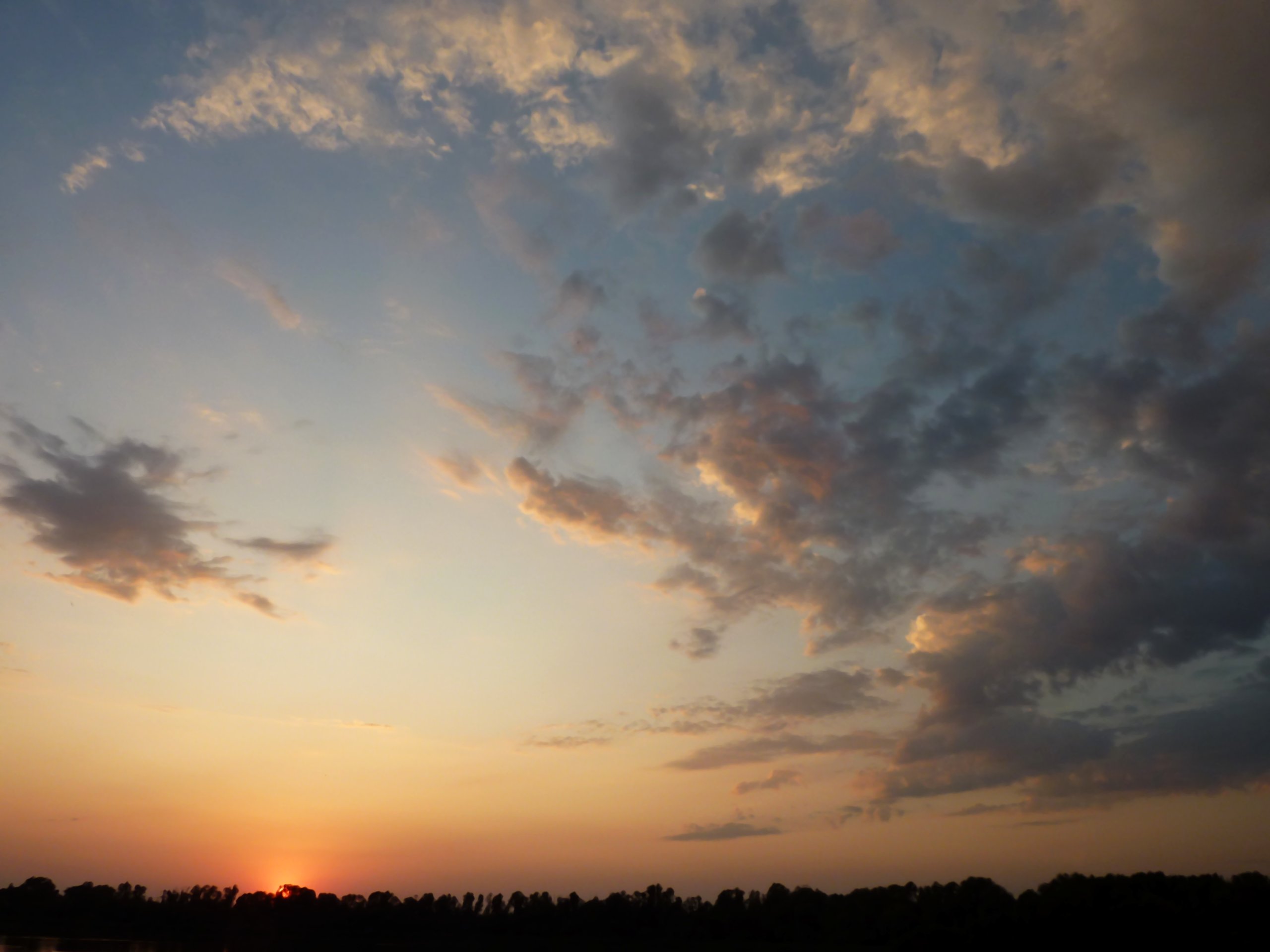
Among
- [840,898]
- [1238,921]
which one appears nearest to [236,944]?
[840,898]

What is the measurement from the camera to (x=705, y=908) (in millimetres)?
179375

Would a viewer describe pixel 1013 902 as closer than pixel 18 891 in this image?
Yes

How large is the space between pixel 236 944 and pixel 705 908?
343ft

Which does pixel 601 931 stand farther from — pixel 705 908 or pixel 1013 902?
pixel 1013 902

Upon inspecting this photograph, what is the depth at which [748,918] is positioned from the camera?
6870 inches

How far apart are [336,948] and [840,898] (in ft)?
357

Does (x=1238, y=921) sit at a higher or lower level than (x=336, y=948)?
higher

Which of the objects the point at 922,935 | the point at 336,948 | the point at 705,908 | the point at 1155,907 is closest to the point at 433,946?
the point at 336,948

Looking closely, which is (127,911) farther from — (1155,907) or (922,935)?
(1155,907)

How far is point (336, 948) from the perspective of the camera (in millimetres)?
158625

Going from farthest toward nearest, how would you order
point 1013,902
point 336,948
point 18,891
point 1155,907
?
point 18,891
point 336,948
point 1013,902
point 1155,907

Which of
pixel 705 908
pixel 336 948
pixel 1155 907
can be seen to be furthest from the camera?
pixel 705 908

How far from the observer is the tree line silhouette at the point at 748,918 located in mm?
109062

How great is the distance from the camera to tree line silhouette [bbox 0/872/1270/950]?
10906 cm
